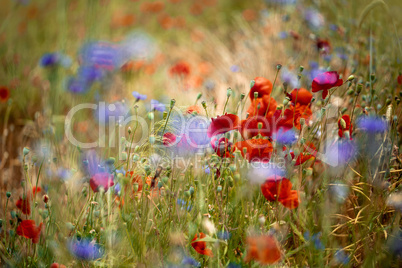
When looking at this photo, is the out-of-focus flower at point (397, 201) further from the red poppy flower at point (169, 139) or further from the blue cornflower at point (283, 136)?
the red poppy flower at point (169, 139)

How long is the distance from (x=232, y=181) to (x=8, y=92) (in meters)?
1.85

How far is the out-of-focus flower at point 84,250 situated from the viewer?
1.08 metres

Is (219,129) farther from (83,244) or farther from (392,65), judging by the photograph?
(392,65)

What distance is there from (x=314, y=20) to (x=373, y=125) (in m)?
1.65

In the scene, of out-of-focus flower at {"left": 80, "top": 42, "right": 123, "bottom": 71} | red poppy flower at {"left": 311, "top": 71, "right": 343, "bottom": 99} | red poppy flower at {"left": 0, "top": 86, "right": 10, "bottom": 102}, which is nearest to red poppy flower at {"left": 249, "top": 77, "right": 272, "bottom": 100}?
red poppy flower at {"left": 311, "top": 71, "right": 343, "bottom": 99}

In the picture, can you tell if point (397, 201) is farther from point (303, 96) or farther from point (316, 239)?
point (303, 96)

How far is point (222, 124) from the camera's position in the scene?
1168mm

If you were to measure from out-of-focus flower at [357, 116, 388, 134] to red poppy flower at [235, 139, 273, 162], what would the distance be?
1.25ft

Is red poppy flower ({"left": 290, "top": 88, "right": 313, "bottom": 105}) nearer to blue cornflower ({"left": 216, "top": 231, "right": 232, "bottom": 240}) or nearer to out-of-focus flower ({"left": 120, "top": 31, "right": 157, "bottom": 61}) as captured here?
blue cornflower ({"left": 216, "top": 231, "right": 232, "bottom": 240})

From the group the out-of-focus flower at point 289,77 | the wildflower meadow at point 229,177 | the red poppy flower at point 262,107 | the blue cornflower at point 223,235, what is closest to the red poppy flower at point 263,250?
the wildflower meadow at point 229,177

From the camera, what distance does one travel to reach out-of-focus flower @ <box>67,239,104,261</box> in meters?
1.08

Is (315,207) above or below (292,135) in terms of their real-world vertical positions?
below

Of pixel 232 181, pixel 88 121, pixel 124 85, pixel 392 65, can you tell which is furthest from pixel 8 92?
pixel 392 65

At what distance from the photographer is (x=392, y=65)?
1785mm
